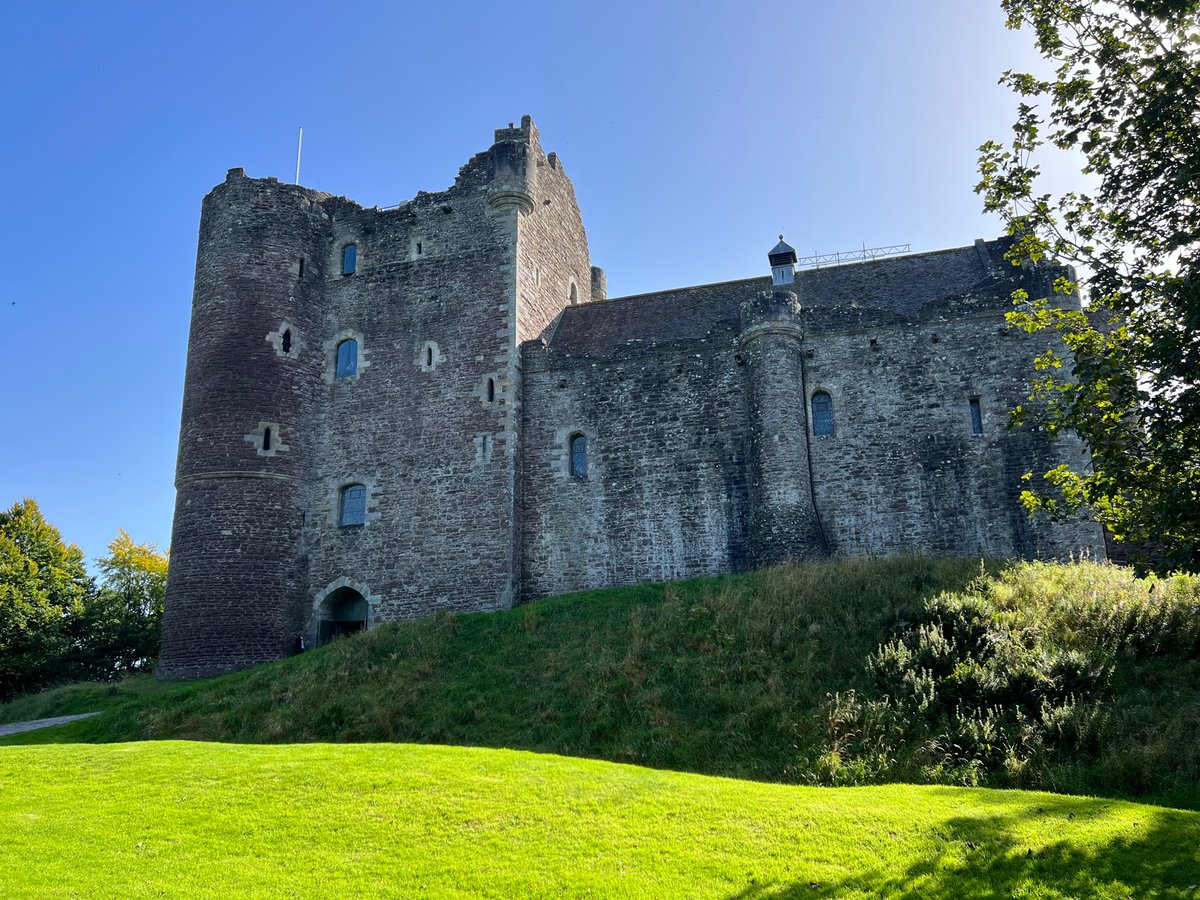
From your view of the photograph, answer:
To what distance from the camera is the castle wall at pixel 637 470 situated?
24.2 metres

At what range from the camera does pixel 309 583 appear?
87.1 feet

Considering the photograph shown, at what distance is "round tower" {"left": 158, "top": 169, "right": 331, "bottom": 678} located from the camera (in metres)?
25.0

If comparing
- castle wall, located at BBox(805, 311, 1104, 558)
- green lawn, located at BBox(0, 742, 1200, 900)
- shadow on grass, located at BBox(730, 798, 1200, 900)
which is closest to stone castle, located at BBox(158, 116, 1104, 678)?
castle wall, located at BBox(805, 311, 1104, 558)

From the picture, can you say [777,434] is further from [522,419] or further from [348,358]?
[348,358]

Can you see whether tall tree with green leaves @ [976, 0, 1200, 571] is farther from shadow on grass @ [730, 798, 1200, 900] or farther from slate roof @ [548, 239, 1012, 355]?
slate roof @ [548, 239, 1012, 355]

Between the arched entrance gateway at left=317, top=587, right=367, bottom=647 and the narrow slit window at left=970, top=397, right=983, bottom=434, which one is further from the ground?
the narrow slit window at left=970, top=397, right=983, bottom=434

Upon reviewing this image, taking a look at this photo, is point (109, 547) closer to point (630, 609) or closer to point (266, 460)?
point (266, 460)

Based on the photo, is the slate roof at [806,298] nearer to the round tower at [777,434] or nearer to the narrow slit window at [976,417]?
the round tower at [777,434]

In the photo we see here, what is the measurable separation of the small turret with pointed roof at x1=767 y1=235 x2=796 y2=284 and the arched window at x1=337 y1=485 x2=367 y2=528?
13.4 m

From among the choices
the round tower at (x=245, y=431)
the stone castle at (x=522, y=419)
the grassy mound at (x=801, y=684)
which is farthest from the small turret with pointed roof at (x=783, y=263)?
the round tower at (x=245, y=431)

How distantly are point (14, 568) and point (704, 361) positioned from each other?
24.8m

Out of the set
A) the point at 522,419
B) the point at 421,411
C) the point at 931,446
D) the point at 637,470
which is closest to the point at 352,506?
the point at 421,411

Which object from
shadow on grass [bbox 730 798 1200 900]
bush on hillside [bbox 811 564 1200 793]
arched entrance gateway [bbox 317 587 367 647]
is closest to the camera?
shadow on grass [bbox 730 798 1200 900]

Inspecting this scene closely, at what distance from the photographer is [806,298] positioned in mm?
27359
